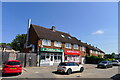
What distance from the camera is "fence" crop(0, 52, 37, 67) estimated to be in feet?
58.3

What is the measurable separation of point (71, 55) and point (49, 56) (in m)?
7.28

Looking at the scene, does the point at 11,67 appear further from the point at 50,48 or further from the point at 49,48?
the point at 50,48

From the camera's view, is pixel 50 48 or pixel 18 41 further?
pixel 18 41

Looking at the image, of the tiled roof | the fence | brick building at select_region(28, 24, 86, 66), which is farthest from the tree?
the fence

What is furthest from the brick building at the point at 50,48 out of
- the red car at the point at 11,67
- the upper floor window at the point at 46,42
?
the red car at the point at 11,67

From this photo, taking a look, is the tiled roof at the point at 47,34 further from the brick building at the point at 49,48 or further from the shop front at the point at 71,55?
the shop front at the point at 71,55

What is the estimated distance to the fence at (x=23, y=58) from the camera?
58.3 feet

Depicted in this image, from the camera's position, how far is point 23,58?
1939 cm

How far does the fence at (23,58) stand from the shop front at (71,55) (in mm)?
8424

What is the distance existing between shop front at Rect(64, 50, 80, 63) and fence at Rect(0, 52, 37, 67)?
842 cm

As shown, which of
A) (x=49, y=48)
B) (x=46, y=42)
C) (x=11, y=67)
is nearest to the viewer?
(x=11, y=67)

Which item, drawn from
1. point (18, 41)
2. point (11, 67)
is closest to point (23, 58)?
point (11, 67)

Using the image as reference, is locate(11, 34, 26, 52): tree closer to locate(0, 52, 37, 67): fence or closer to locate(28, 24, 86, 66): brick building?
locate(28, 24, 86, 66): brick building

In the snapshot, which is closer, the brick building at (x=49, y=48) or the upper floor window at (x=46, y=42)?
the brick building at (x=49, y=48)
